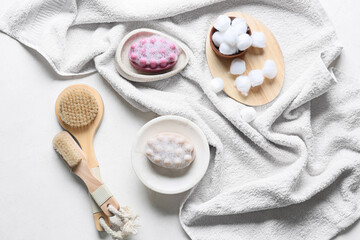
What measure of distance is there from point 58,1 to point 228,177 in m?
0.67

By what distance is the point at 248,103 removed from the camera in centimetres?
107

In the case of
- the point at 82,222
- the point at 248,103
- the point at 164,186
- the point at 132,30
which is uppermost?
the point at 132,30

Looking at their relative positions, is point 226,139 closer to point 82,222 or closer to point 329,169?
→ point 329,169

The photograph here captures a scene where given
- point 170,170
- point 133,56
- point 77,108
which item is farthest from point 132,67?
point 170,170

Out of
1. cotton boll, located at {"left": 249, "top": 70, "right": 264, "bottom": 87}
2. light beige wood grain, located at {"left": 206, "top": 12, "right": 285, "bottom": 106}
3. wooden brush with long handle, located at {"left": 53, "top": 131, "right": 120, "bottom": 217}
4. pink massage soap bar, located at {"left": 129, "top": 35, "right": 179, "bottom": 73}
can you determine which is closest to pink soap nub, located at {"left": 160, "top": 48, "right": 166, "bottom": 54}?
pink massage soap bar, located at {"left": 129, "top": 35, "right": 179, "bottom": 73}

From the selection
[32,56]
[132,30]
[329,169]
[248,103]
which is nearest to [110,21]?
[132,30]

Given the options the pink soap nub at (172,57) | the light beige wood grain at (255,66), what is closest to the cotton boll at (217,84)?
the light beige wood grain at (255,66)

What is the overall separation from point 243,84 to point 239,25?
16 centimetres

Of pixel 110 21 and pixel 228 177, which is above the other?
pixel 110 21

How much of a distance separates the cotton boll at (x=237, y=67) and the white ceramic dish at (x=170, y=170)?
0.61 feet

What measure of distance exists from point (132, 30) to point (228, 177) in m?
0.49

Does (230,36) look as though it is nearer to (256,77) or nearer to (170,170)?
(256,77)

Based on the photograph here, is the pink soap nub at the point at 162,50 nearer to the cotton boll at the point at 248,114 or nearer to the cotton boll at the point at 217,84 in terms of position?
the cotton boll at the point at 217,84

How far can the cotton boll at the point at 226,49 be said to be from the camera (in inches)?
40.6
